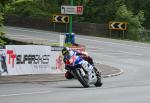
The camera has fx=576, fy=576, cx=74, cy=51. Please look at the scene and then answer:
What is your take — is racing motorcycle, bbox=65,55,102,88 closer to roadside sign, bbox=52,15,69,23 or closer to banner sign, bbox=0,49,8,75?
banner sign, bbox=0,49,8,75

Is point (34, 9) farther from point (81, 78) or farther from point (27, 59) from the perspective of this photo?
point (81, 78)

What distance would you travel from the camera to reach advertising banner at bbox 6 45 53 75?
24.0 m

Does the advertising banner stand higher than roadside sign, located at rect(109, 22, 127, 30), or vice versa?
the advertising banner

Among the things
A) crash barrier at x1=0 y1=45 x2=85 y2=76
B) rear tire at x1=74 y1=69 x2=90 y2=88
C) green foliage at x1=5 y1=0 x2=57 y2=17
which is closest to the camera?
rear tire at x1=74 y1=69 x2=90 y2=88

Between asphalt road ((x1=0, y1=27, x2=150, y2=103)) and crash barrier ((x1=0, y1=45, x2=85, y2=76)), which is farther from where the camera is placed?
crash barrier ((x1=0, y1=45, x2=85, y2=76))

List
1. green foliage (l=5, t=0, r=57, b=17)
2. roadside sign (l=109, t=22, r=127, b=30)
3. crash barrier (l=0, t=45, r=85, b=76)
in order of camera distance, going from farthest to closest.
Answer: green foliage (l=5, t=0, r=57, b=17), roadside sign (l=109, t=22, r=127, b=30), crash barrier (l=0, t=45, r=85, b=76)

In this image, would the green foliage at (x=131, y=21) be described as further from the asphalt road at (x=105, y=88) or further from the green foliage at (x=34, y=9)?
the asphalt road at (x=105, y=88)

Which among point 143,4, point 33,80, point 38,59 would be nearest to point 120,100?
point 33,80

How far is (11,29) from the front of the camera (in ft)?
175

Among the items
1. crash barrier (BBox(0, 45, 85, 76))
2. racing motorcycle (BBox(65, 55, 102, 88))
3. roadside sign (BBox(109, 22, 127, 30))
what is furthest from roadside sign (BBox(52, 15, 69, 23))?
racing motorcycle (BBox(65, 55, 102, 88))

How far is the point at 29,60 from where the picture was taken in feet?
81.4

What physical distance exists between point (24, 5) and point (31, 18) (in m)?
8.34

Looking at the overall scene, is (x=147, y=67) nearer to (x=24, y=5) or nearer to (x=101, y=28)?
(x=101, y=28)

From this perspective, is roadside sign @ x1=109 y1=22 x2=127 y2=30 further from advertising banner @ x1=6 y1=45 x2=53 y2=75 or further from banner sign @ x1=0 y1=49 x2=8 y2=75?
banner sign @ x1=0 y1=49 x2=8 y2=75
